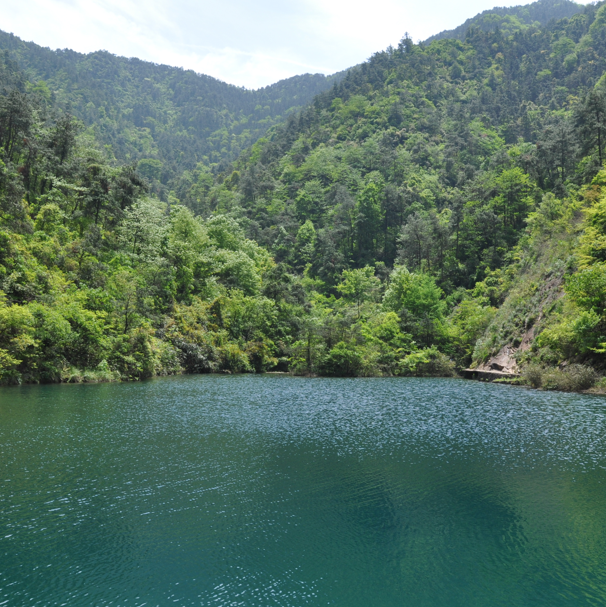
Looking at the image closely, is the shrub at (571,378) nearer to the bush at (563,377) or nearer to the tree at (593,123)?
the bush at (563,377)

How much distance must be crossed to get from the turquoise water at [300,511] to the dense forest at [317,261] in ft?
53.9

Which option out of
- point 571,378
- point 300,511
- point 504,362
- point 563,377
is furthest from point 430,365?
point 300,511

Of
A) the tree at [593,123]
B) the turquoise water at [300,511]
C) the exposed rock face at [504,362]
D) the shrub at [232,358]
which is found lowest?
the shrub at [232,358]

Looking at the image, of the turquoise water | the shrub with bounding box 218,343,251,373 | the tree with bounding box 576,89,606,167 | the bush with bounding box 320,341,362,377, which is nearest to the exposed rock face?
the bush with bounding box 320,341,362,377

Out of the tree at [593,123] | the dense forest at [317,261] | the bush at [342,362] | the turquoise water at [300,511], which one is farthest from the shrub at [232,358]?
the tree at [593,123]

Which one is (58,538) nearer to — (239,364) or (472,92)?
(239,364)

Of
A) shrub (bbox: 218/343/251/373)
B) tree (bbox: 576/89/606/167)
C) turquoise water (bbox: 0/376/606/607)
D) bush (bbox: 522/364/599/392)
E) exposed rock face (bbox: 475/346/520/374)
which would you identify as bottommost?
shrub (bbox: 218/343/251/373)

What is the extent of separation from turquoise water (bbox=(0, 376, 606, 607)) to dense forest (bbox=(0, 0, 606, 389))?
53.9 feet

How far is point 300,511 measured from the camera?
10625 mm

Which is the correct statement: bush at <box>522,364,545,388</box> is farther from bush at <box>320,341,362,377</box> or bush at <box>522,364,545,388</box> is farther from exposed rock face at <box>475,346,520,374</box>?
bush at <box>320,341,362,377</box>

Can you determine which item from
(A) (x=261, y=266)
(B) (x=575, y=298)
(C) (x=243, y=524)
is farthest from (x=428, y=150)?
(C) (x=243, y=524)

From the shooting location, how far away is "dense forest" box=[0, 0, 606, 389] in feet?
115

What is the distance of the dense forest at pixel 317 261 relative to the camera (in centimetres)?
3512

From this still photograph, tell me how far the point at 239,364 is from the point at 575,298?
33486mm
